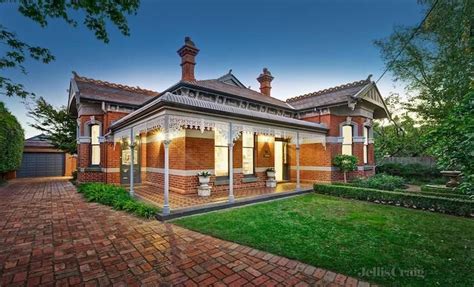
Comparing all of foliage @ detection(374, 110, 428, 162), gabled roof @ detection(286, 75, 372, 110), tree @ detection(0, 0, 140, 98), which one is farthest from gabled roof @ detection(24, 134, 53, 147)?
foliage @ detection(374, 110, 428, 162)

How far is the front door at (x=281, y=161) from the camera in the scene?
12844mm

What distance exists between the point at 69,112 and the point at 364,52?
1983 cm

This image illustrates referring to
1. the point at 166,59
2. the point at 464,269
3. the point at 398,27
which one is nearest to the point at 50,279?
the point at 464,269

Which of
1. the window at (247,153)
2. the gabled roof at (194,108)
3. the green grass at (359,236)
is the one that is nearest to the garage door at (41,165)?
the gabled roof at (194,108)

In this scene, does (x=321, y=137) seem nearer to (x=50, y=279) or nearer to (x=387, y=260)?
Answer: (x=387, y=260)

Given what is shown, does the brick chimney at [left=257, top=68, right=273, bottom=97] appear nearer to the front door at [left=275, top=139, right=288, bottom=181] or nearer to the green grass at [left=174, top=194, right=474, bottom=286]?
the front door at [left=275, top=139, right=288, bottom=181]

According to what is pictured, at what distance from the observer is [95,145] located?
11.8 meters

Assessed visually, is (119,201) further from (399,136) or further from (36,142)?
(399,136)

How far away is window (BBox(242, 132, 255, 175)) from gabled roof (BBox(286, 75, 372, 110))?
4.38 m

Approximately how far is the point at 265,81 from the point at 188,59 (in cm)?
661

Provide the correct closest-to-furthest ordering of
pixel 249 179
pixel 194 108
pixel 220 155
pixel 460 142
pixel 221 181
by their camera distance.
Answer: pixel 460 142, pixel 194 108, pixel 221 181, pixel 220 155, pixel 249 179

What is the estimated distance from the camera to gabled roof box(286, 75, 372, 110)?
1158cm

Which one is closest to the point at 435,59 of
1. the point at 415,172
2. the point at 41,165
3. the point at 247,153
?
the point at 415,172

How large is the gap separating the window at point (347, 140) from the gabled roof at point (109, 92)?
38.8ft
